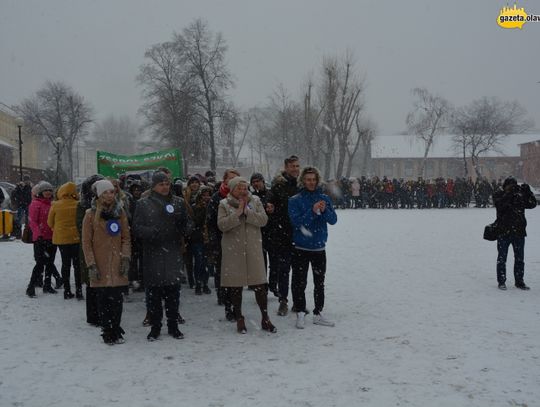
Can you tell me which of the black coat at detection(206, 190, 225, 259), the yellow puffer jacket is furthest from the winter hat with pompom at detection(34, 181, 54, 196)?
the black coat at detection(206, 190, 225, 259)

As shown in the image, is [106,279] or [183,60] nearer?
[106,279]

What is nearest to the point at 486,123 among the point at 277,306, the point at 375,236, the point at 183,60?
the point at 183,60

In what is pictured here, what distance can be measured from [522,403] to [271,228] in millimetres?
Result: 3881

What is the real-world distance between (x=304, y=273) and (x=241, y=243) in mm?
962

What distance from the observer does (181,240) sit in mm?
6020

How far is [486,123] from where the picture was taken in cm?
5525

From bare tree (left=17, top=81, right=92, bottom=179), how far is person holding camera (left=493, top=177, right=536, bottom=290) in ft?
176

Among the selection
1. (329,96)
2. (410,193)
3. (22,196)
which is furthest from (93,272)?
(329,96)

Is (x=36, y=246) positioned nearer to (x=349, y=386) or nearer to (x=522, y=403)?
(x=349, y=386)

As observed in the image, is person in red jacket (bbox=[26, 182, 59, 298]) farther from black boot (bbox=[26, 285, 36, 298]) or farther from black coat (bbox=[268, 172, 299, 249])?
black coat (bbox=[268, 172, 299, 249])

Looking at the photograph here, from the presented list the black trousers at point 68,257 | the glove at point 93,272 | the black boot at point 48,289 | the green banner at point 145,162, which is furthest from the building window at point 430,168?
the glove at point 93,272

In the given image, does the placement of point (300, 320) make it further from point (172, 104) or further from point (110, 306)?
point (172, 104)

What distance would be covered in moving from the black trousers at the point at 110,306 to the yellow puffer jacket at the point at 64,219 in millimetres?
2131

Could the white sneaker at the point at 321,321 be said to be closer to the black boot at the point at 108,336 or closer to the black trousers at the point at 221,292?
the black trousers at the point at 221,292
